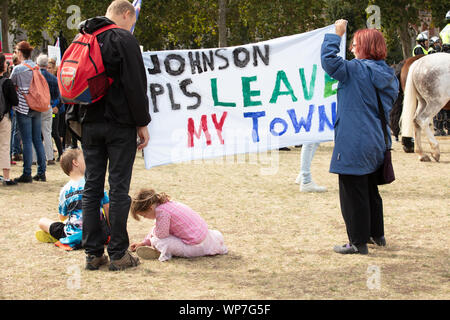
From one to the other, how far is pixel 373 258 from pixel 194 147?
2.31m

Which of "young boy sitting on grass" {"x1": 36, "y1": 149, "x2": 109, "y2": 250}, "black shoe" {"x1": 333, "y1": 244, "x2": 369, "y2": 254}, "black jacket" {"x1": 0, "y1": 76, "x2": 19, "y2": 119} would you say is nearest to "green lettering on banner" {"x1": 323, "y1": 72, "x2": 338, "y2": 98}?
"black shoe" {"x1": 333, "y1": 244, "x2": 369, "y2": 254}

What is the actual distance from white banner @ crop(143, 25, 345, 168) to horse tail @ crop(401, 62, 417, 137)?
5.04 meters

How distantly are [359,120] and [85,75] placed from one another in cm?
228

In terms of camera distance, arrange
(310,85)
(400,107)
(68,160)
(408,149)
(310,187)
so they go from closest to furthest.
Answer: (68,160) → (310,85) → (310,187) → (408,149) → (400,107)

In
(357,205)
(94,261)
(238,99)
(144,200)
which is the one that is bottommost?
(94,261)

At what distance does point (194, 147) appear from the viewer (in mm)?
7020

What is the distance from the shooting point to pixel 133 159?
5254 millimetres

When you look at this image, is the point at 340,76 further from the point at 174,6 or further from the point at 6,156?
the point at 174,6

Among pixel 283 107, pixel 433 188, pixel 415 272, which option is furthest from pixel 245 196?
pixel 415 272

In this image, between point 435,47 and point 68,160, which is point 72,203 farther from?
point 435,47

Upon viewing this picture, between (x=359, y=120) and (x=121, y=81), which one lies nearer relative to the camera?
(x=121, y=81)

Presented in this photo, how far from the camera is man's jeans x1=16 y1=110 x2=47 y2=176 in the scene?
10.3m

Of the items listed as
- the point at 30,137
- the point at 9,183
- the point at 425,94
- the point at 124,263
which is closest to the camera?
the point at 124,263

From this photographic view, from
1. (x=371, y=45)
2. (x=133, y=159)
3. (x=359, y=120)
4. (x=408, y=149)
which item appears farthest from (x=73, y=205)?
(x=408, y=149)
